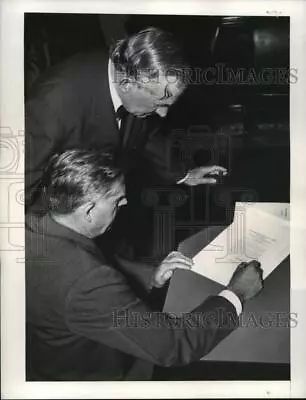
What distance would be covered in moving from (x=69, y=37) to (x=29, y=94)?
0.47 feet

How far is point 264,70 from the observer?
40.0 inches

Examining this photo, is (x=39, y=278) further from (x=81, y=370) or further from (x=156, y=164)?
(x=156, y=164)

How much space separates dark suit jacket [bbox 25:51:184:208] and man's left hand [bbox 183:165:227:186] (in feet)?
0.47

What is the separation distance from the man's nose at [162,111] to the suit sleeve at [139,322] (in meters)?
0.34

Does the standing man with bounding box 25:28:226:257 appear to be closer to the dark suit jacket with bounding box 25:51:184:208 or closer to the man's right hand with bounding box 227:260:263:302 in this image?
the dark suit jacket with bounding box 25:51:184:208

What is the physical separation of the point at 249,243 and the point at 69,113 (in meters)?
0.47

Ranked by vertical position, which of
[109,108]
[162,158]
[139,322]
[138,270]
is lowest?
[139,322]

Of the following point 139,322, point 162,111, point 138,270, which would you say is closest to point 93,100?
point 162,111

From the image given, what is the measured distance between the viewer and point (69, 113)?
3.28 ft

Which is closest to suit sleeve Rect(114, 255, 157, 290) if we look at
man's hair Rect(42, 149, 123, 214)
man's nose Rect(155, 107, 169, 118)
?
man's hair Rect(42, 149, 123, 214)

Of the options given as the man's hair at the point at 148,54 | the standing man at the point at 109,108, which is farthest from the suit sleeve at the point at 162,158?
the man's hair at the point at 148,54

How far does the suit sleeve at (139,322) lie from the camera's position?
3.28 ft

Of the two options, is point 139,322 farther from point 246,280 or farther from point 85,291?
point 246,280

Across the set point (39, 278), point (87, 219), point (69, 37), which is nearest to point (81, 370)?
point (39, 278)
